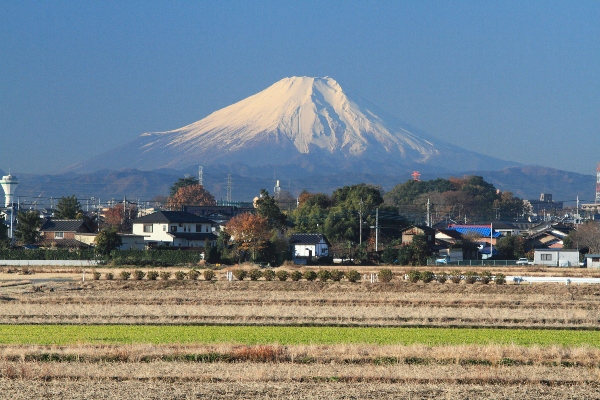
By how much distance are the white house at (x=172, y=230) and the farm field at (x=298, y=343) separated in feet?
90.8

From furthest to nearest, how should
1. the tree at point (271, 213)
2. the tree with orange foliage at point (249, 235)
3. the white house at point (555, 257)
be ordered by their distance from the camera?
the tree at point (271, 213), the white house at point (555, 257), the tree with orange foliage at point (249, 235)

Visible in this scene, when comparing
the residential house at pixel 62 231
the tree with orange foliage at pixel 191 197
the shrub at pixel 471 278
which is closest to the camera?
the shrub at pixel 471 278

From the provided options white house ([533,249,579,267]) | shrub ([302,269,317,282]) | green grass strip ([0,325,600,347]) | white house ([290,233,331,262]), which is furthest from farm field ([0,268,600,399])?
white house ([290,233,331,262])

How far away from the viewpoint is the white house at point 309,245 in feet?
188

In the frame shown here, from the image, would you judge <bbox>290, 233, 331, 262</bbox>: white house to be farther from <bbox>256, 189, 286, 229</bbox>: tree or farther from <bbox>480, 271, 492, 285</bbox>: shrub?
<bbox>480, 271, 492, 285</bbox>: shrub

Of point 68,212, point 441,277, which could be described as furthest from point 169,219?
point 441,277

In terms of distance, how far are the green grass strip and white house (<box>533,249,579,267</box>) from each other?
3443 cm

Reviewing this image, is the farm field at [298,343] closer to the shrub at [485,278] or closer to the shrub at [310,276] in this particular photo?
the shrub at [485,278]

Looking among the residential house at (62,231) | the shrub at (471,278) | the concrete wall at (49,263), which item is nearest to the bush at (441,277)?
the shrub at (471,278)

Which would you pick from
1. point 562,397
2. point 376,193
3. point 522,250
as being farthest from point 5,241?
point 562,397

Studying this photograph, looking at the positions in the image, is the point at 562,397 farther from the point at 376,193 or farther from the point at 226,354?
the point at 376,193

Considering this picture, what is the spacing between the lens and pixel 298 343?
58.2ft

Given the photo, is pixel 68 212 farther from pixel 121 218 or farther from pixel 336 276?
pixel 336 276

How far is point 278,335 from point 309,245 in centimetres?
3816
